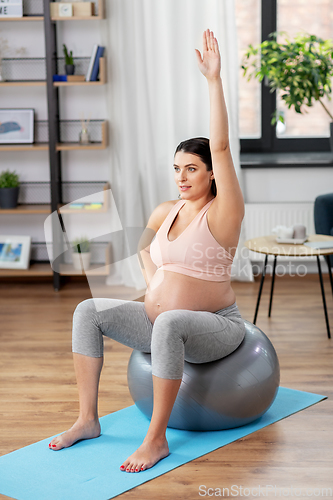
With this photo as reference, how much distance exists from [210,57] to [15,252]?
2630 mm

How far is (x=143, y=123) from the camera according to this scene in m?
3.87

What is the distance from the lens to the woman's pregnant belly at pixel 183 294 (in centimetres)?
187

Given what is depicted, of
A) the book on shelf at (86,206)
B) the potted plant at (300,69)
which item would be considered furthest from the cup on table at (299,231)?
the book on shelf at (86,206)

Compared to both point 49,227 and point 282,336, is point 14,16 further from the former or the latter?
point 282,336

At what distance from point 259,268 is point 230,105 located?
1105 millimetres

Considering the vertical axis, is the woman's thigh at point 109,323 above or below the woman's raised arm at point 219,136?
below

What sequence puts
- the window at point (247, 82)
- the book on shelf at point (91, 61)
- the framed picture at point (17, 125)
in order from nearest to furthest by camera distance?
the book on shelf at point (91, 61) < the framed picture at point (17, 125) < the window at point (247, 82)

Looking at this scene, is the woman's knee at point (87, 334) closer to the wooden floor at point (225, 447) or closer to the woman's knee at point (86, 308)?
the woman's knee at point (86, 308)

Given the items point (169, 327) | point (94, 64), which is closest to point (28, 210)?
A: point (94, 64)

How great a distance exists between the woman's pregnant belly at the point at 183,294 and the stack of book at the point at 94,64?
2155mm

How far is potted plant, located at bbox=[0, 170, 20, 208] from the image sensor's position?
3859mm

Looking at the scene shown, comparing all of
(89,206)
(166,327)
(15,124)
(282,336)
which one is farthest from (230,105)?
(166,327)

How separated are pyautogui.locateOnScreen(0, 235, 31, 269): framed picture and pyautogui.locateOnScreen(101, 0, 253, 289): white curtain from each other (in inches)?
26.3

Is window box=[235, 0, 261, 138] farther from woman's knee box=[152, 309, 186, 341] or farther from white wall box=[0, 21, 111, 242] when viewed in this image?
woman's knee box=[152, 309, 186, 341]
